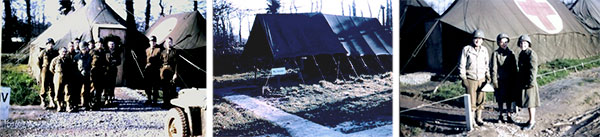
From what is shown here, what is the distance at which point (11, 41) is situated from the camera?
5.46m

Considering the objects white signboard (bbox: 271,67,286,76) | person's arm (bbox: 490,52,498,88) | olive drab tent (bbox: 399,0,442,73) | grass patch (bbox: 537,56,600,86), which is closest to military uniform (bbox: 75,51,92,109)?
white signboard (bbox: 271,67,286,76)

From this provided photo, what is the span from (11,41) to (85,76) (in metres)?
0.78

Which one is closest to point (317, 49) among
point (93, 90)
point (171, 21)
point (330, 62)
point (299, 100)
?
point (330, 62)

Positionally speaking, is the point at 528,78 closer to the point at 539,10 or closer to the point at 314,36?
the point at 539,10

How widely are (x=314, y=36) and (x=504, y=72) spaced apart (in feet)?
5.94

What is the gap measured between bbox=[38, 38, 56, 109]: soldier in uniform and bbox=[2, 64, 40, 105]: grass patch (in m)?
0.06

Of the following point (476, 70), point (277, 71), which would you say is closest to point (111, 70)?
point (277, 71)

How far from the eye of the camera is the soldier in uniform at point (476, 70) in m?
5.39

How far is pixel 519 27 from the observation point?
553 cm

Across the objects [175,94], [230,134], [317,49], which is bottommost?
[230,134]

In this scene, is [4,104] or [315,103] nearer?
[4,104]

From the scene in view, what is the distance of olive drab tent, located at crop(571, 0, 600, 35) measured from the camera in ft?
18.5

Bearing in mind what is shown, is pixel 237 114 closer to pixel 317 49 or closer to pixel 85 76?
pixel 317 49

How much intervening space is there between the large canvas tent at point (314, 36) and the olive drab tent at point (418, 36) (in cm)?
17
